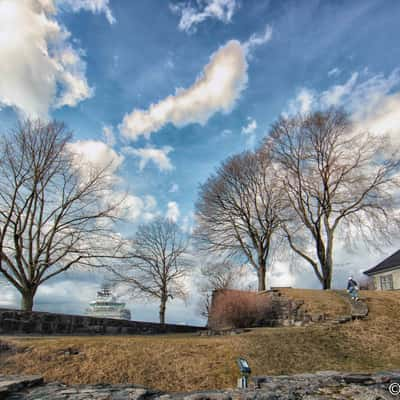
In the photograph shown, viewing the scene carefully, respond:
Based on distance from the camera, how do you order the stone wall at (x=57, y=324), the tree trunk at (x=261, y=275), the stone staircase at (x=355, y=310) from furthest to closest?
the tree trunk at (x=261, y=275), the stone staircase at (x=355, y=310), the stone wall at (x=57, y=324)

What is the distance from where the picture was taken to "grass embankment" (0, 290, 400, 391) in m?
7.01

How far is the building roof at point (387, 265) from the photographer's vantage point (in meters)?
23.7

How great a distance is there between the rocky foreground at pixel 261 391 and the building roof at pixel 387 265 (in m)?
21.5

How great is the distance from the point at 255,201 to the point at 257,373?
14.6 meters

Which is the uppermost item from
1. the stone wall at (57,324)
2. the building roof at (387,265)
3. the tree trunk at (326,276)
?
the building roof at (387,265)

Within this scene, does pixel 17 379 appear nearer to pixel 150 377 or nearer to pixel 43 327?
pixel 150 377

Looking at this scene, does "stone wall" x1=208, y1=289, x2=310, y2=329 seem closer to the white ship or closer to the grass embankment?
the grass embankment

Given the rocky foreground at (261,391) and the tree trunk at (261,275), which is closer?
the rocky foreground at (261,391)

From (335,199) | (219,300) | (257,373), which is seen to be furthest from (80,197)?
(335,199)

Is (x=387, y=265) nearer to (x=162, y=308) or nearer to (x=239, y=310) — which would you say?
(x=239, y=310)

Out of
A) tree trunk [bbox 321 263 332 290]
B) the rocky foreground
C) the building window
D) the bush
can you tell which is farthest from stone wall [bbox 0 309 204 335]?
the building window

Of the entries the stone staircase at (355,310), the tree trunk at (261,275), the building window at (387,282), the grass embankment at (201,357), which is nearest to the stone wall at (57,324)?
the grass embankment at (201,357)

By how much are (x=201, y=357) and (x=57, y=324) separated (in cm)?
618

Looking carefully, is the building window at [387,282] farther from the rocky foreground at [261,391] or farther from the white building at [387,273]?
the rocky foreground at [261,391]
